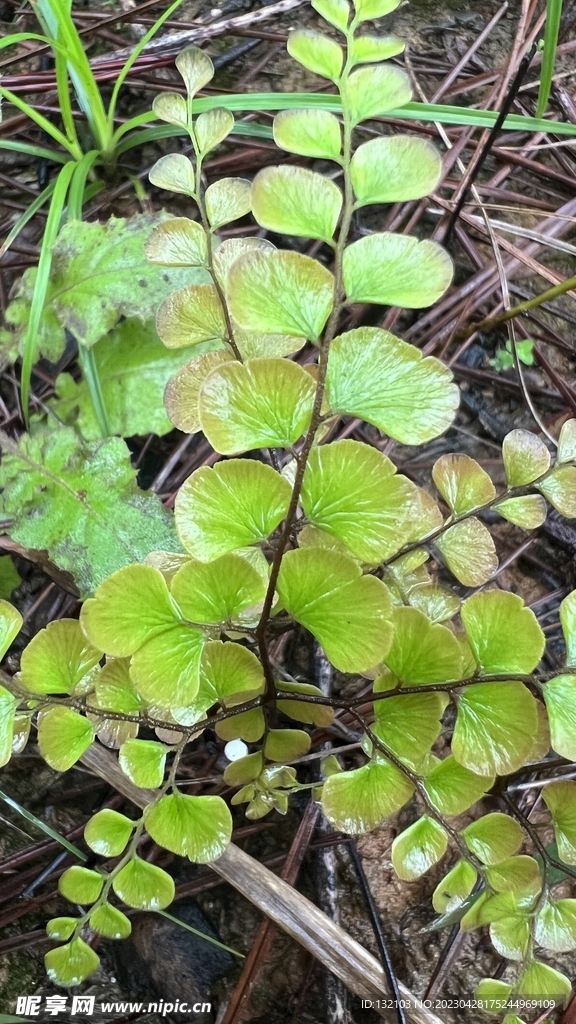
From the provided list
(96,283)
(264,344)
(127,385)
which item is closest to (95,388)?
(127,385)

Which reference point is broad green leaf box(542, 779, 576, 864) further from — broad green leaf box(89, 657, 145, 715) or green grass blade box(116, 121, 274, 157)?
green grass blade box(116, 121, 274, 157)

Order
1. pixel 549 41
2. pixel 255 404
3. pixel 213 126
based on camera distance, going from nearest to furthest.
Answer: pixel 255 404 → pixel 213 126 → pixel 549 41

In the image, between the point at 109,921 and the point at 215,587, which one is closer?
the point at 215,587

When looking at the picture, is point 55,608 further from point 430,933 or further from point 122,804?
point 430,933

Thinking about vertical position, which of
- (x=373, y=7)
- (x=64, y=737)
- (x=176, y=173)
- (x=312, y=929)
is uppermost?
(x=373, y=7)

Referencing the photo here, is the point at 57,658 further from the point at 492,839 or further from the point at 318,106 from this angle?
the point at 318,106

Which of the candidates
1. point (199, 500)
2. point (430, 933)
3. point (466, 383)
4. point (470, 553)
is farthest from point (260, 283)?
point (430, 933)
